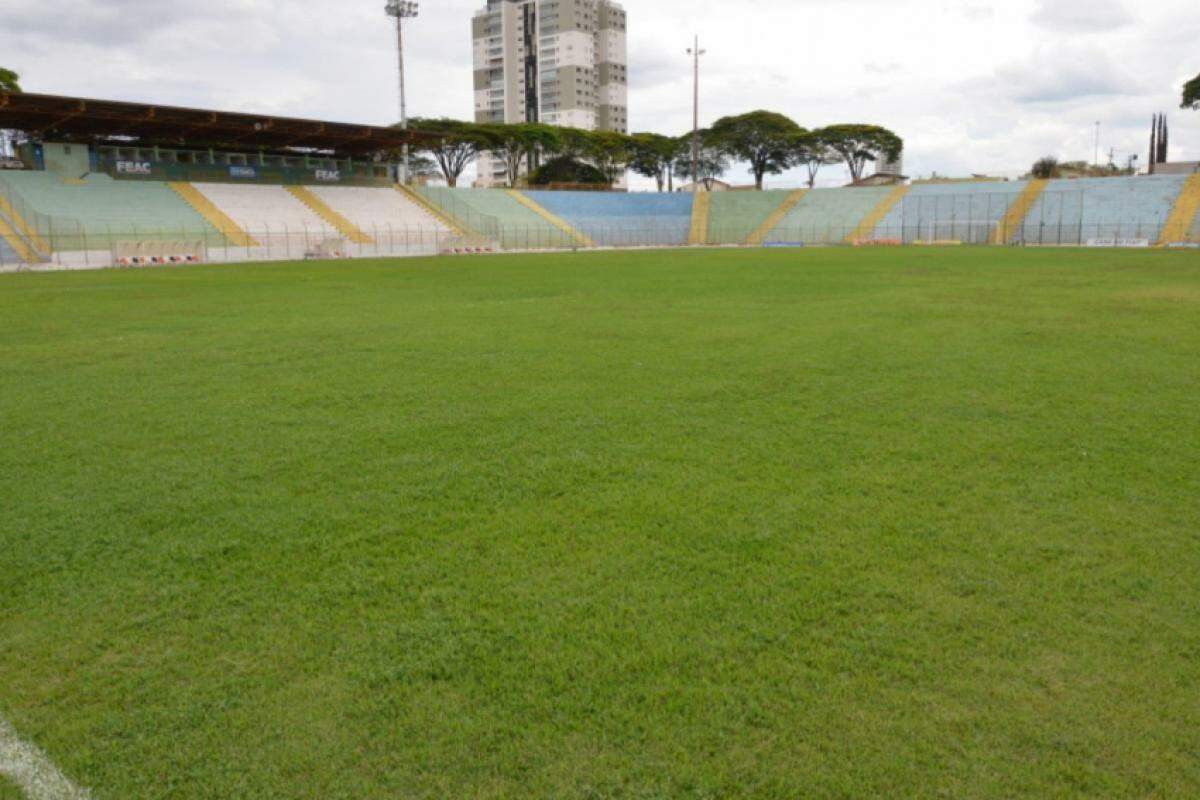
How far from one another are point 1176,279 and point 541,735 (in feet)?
76.3

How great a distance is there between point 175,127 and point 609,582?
48913mm

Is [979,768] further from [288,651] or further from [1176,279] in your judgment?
[1176,279]

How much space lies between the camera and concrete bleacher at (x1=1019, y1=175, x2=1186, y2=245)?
166 feet

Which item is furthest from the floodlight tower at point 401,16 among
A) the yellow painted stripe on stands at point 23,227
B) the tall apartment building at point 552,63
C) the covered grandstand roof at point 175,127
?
the tall apartment building at point 552,63

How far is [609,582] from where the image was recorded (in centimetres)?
365

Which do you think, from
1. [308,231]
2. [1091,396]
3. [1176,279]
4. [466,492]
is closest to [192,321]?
[466,492]

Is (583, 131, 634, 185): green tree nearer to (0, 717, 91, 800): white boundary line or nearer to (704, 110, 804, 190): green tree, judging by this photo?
(704, 110, 804, 190): green tree

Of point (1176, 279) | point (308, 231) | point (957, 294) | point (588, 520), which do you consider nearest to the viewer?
point (588, 520)

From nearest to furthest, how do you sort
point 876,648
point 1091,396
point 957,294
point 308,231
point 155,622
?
point 876,648, point 155,622, point 1091,396, point 957,294, point 308,231

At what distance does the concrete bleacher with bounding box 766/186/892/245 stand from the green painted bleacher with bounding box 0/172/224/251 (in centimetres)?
4032

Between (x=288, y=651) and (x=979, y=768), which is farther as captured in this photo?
(x=288, y=651)

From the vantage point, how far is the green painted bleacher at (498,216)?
55656mm

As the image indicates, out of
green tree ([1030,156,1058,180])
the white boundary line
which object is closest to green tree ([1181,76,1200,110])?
green tree ([1030,156,1058,180])

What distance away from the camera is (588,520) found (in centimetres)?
438
